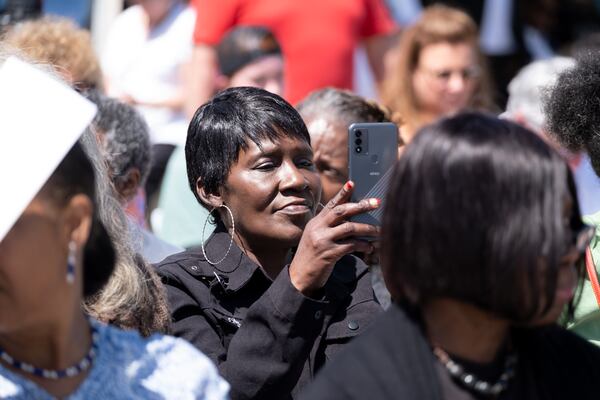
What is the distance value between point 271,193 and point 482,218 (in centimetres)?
122

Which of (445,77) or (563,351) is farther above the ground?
(563,351)

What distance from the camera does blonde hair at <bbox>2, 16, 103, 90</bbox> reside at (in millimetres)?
4477

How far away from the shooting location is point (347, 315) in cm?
297

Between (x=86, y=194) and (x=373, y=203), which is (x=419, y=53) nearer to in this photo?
(x=373, y=203)

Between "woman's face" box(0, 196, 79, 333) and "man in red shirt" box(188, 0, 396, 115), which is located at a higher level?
"woman's face" box(0, 196, 79, 333)

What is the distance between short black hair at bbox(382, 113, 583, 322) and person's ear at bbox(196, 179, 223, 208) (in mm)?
1235

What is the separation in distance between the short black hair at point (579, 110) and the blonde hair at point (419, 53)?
255 centimetres

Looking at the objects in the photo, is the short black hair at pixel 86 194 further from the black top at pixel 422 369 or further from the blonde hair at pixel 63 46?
the blonde hair at pixel 63 46

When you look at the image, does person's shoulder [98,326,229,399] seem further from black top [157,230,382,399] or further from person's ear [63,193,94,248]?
black top [157,230,382,399]

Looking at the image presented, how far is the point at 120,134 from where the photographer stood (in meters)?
3.86

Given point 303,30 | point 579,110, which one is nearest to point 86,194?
point 579,110

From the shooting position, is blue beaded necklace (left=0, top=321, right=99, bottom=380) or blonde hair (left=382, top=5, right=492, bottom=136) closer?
blue beaded necklace (left=0, top=321, right=99, bottom=380)

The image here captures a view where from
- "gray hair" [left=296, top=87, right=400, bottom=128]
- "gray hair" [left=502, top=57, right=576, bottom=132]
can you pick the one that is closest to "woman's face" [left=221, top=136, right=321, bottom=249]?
"gray hair" [left=296, top=87, right=400, bottom=128]

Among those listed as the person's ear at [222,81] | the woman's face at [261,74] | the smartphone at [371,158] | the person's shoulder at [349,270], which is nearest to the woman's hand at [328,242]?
the smartphone at [371,158]
